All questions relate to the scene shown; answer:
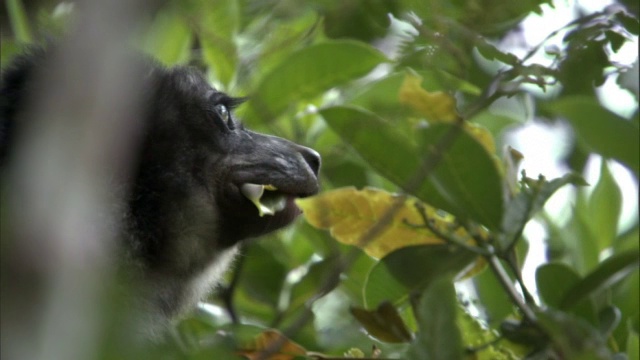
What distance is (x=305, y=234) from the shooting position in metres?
3.87

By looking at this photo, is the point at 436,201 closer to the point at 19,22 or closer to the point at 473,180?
the point at 473,180

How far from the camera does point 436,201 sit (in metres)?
2.60

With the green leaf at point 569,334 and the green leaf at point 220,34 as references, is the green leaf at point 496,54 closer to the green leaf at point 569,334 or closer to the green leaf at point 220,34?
the green leaf at point 569,334

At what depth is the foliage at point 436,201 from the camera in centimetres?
221

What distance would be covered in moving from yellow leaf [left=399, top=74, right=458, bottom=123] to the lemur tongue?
95 centimetres

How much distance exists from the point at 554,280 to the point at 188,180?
1.45m

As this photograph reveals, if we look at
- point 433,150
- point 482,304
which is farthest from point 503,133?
point 433,150

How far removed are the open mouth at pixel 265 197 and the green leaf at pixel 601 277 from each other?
1.39 m

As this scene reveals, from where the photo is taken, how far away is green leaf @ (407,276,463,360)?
206 centimetres

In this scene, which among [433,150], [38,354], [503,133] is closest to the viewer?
[38,354]

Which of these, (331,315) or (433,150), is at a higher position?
(433,150)

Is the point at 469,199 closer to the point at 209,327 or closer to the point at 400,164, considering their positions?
the point at 400,164

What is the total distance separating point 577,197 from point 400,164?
5.72 ft

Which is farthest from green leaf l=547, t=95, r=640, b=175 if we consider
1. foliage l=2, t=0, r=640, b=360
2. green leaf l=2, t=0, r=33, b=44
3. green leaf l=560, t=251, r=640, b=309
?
green leaf l=2, t=0, r=33, b=44
